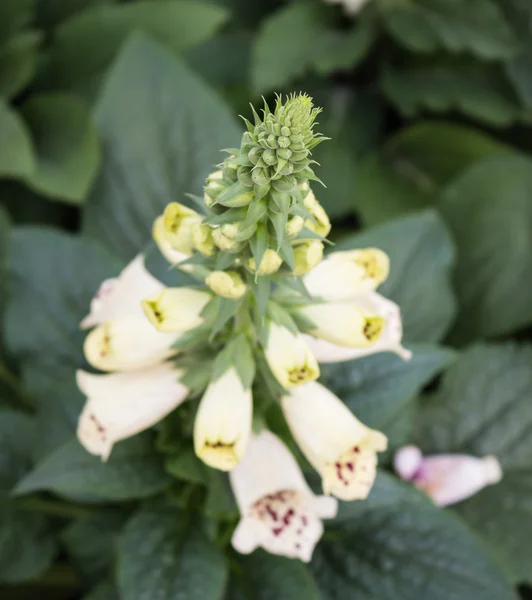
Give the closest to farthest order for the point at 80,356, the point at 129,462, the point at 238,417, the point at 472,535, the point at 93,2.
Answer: the point at 238,417 < the point at 129,462 < the point at 472,535 < the point at 80,356 < the point at 93,2

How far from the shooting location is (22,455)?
124 cm

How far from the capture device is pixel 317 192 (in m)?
1.66

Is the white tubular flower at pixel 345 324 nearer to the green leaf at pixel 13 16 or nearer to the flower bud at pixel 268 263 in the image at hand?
the flower bud at pixel 268 263

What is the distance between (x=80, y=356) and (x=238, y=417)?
20.6 inches

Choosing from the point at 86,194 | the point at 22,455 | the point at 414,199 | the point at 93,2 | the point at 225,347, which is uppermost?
the point at 93,2

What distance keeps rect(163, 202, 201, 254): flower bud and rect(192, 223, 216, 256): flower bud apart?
0.03m

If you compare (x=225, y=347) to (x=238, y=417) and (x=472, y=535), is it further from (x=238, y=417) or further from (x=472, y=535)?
(x=472, y=535)

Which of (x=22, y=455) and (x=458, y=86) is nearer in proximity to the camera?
(x=22, y=455)

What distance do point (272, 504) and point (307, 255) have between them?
329 mm

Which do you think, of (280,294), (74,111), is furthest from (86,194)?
(280,294)

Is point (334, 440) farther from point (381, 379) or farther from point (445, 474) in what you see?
point (445, 474)

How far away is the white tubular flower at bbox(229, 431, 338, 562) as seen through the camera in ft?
2.72

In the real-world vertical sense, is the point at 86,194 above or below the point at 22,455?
above

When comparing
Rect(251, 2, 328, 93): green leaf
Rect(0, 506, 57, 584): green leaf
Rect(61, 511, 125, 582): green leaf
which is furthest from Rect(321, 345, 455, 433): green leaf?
Rect(251, 2, 328, 93): green leaf
